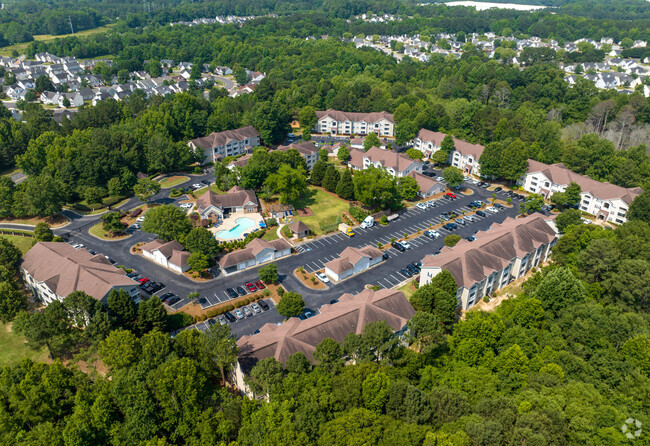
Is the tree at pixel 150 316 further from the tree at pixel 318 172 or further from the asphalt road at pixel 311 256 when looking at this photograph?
the tree at pixel 318 172

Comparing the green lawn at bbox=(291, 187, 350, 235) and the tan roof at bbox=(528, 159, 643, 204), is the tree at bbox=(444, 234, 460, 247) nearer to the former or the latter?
the green lawn at bbox=(291, 187, 350, 235)

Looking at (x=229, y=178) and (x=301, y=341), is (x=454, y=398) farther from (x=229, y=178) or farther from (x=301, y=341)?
(x=229, y=178)

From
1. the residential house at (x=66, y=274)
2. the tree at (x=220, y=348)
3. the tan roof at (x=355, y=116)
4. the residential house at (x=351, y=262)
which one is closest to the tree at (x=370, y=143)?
the tan roof at (x=355, y=116)

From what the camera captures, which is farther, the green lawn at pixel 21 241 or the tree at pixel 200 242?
the green lawn at pixel 21 241

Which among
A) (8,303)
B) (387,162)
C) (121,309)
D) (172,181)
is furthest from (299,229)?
(8,303)

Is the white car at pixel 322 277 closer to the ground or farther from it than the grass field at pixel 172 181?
closer to the ground

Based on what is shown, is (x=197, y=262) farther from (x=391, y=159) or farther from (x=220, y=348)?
(x=391, y=159)
